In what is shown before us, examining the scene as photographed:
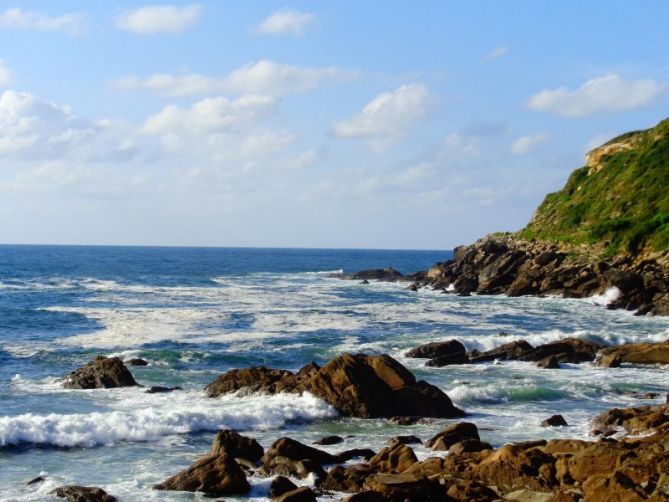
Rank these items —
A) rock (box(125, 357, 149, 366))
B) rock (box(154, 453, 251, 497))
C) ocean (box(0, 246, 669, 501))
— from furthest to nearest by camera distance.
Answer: rock (box(125, 357, 149, 366)) < ocean (box(0, 246, 669, 501)) < rock (box(154, 453, 251, 497))

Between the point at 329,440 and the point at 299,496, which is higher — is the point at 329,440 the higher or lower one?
the lower one

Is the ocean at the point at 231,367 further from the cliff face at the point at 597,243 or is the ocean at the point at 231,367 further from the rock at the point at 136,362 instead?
the cliff face at the point at 597,243

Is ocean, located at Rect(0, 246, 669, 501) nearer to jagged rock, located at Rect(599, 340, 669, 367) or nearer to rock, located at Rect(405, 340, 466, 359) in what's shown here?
rock, located at Rect(405, 340, 466, 359)

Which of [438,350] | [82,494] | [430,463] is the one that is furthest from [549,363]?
[82,494]

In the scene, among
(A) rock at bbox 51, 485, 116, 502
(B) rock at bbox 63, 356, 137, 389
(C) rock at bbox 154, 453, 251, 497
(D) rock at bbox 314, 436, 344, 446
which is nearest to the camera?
(A) rock at bbox 51, 485, 116, 502

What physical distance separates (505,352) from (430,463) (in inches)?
795

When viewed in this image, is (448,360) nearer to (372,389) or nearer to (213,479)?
(372,389)

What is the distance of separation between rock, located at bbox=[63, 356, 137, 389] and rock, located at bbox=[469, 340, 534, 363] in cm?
1547

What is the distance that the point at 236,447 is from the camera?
64.7ft

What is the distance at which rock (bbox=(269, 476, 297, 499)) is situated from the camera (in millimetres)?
17016

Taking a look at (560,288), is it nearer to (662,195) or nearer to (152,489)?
(662,195)

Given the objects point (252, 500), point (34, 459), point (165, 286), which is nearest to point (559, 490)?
point (252, 500)

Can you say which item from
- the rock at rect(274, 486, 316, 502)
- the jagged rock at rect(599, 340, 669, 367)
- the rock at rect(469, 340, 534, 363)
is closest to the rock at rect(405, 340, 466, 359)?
the rock at rect(469, 340, 534, 363)

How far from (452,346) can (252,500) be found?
69.6 ft
